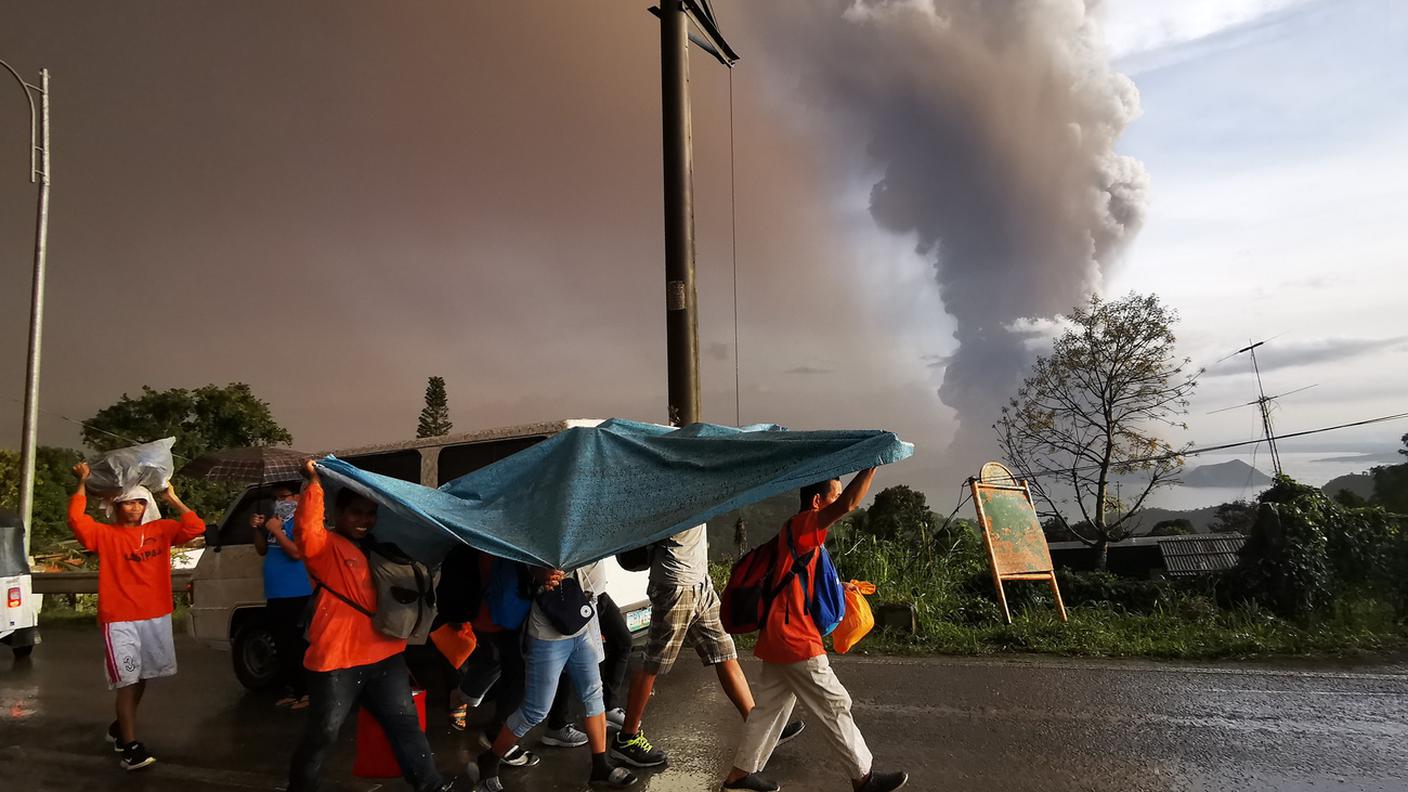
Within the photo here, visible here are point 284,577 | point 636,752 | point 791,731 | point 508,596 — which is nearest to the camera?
point 508,596

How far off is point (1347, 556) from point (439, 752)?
7.95 meters

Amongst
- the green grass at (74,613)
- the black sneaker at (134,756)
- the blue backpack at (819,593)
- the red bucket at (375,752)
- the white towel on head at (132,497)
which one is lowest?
the green grass at (74,613)

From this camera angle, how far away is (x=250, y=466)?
5422mm

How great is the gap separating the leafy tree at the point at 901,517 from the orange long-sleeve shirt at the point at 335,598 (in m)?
7.45

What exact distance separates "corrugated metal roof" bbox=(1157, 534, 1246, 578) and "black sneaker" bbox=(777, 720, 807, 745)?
5663mm

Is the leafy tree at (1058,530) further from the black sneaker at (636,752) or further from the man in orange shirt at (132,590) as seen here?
the man in orange shirt at (132,590)

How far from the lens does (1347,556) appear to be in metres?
7.55

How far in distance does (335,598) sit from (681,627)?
6.14 feet

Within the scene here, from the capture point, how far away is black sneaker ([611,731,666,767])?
4797 millimetres

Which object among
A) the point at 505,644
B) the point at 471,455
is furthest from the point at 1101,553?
the point at 505,644

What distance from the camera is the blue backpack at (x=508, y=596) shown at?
4.57 m

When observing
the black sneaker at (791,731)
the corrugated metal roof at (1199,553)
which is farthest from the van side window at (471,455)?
the corrugated metal roof at (1199,553)

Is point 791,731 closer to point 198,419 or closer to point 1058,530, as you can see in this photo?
point 1058,530

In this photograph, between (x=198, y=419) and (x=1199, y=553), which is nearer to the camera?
(x=1199, y=553)
